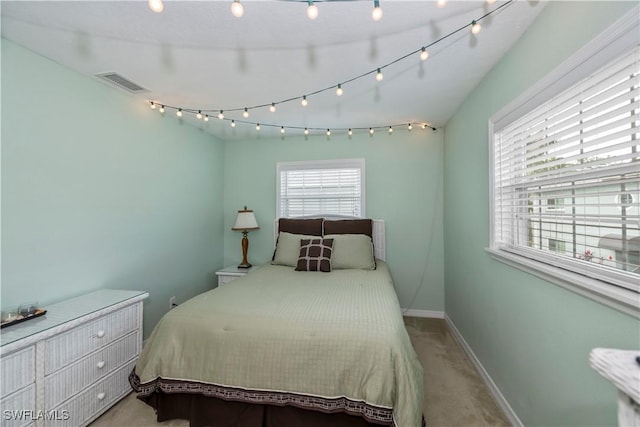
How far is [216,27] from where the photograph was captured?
154 centimetres

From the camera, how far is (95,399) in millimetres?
1685

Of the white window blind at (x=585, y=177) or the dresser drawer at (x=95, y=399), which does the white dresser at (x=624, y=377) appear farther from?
the dresser drawer at (x=95, y=399)

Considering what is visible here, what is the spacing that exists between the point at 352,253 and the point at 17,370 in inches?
98.2

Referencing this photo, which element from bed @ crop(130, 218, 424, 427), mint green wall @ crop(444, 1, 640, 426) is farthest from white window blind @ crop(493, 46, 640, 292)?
bed @ crop(130, 218, 424, 427)

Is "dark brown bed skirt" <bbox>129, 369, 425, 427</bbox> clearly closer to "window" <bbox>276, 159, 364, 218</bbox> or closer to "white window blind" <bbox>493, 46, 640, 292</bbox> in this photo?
"white window blind" <bbox>493, 46, 640, 292</bbox>

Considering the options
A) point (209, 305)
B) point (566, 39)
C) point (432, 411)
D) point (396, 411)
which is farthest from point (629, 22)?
point (209, 305)

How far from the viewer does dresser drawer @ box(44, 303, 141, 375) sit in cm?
147

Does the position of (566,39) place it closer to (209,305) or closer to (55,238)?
(209,305)

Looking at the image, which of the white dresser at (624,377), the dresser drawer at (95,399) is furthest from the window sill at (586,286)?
the dresser drawer at (95,399)

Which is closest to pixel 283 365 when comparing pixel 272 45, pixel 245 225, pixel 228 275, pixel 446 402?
pixel 446 402

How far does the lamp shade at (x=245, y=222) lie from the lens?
3510mm

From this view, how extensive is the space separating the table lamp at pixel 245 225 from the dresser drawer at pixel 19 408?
86.0 inches

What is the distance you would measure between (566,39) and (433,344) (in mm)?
2605

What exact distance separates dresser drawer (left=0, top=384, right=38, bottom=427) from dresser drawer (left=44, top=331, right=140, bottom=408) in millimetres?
56
